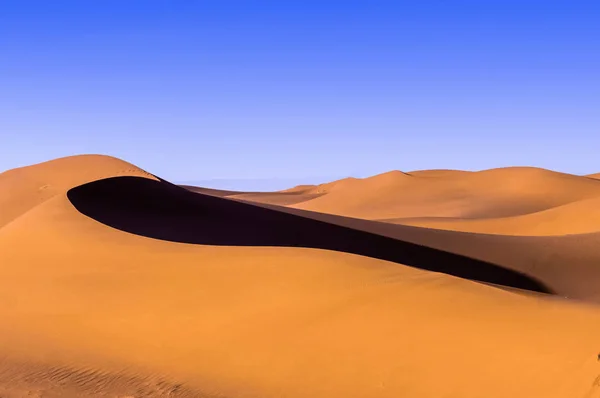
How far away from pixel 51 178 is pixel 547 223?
58.2ft

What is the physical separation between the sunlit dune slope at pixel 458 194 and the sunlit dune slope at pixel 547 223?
35.6 feet

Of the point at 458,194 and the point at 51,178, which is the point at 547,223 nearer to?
the point at 51,178

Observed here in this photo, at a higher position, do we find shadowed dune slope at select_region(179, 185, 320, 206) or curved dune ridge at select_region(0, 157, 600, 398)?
shadowed dune slope at select_region(179, 185, 320, 206)

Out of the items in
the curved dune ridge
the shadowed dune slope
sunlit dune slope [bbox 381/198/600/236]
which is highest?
the shadowed dune slope

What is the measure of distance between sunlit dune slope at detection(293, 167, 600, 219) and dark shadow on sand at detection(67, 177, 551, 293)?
73.9 feet

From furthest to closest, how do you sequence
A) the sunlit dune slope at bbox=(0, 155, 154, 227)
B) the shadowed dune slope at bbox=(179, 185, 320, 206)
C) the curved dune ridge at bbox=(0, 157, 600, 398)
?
the shadowed dune slope at bbox=(179, 185, 320, 206) < the sunlit dune slope at bbox=(0, 155, 154, 227) < the curved dune ridge at bbox=(0, 157, 600, 398)

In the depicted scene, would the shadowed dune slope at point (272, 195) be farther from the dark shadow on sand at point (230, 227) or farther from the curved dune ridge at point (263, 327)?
the curved dune ridge at point (263, 327)

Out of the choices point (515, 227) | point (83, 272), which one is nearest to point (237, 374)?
point (83, 272)

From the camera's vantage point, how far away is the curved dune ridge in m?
6.01

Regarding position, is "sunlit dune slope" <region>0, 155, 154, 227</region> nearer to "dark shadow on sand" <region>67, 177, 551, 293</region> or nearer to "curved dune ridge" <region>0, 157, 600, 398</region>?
"dark shadow on sand" <region>67, 177, 551, 293</region>

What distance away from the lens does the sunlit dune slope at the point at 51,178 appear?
21.8m

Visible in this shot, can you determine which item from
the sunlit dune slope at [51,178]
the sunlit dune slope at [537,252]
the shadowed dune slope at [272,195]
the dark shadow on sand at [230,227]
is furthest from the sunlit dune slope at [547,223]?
the shadowed dune slope at [272,195]

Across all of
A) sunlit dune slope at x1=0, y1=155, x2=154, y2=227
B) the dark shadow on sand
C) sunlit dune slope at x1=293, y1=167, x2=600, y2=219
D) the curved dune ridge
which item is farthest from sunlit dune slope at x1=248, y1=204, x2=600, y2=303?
sunlit dune slope at x1=293, y1=167, x2=600, y2=219

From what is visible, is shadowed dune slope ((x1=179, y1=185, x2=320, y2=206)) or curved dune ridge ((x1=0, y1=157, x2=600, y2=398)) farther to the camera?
shadowed dune slope ((x1=179, y1=185, x2=320, y2=206))
